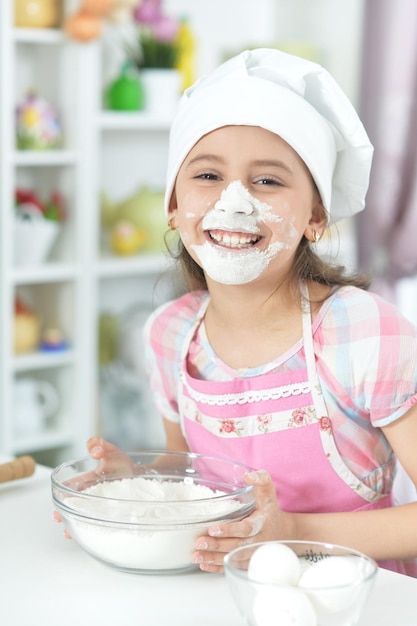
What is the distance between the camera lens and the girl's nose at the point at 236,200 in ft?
4.18

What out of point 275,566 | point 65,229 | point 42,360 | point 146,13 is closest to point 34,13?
point 146,13

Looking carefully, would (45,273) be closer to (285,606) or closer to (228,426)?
(228,426)

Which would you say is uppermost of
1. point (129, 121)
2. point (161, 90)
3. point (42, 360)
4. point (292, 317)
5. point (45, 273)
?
point (161, 90)

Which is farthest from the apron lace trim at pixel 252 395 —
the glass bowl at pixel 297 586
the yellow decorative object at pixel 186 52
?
the yellow decorative object at pixel 186 52

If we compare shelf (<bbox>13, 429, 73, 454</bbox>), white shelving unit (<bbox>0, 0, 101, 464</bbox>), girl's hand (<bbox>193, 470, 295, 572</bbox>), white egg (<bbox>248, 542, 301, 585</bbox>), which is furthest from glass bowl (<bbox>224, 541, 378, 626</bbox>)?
shelf (<bbox>13, 429, 73, 454</bbox>)

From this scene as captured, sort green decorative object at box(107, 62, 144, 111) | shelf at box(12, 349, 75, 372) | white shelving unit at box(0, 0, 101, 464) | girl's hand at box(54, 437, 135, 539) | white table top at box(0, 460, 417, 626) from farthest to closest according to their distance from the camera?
green decorative object at box(107, 62, 144, 111), shelf at box(12, 349, 75, 372), white shelving unit at box(0, 0, 101, 464), girl's hand at box(54, 437, 135, 539), white table top at box(0, 460, 417, 626)

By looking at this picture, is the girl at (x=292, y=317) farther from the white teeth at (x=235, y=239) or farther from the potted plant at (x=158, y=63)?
the potted plant at (x=158, y=63)

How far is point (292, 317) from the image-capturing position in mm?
1400

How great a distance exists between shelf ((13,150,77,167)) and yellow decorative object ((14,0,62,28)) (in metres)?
0.38

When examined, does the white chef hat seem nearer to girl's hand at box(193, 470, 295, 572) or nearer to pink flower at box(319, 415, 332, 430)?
pink flower at box(319, 415, 332, 430)

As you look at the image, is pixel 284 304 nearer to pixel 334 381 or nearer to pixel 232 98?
pixel 334 381

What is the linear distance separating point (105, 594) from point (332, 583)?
279mm

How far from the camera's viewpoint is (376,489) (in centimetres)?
139

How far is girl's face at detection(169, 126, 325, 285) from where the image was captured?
1.29 metres
